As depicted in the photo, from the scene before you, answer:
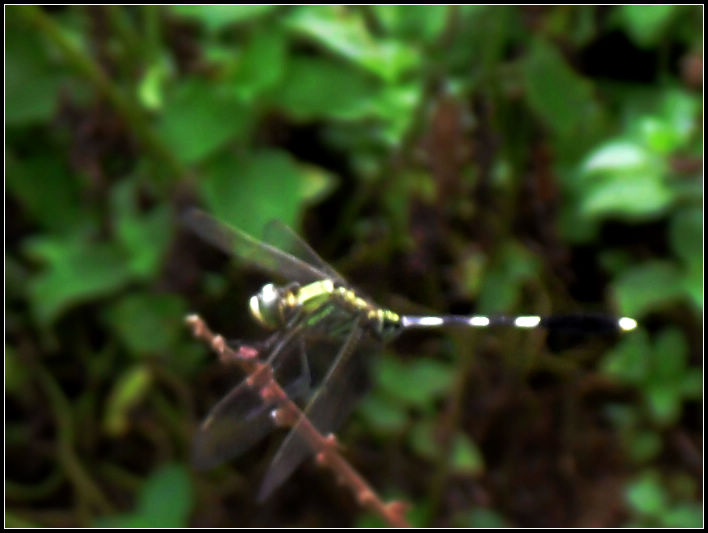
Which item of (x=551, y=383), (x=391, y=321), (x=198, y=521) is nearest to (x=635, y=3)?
(x=551, y=383)

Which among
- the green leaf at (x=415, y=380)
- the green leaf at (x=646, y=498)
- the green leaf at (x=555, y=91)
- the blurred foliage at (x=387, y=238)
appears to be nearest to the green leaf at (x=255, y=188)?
the blurred foliage at (x=387, y=238)

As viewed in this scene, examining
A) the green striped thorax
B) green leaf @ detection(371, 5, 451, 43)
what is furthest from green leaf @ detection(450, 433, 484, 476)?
green leaf @ detection(371, 5, 451, 43)

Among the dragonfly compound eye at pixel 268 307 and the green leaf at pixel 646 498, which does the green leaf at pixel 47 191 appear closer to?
the dragonfly compound eye at pixel 268 307

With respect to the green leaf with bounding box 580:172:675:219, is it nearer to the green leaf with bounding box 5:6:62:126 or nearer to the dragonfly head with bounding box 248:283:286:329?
the dragonfly head with bounding box 248:283:286:329

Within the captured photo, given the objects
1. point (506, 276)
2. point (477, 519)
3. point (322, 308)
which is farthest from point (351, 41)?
point (477, 519)

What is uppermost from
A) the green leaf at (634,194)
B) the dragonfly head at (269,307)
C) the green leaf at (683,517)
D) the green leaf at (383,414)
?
the dragonfly head at (269,307)

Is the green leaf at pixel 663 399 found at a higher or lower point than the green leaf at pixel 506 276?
lower

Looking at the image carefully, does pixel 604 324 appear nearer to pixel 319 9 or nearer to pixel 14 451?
pixel 319 9
